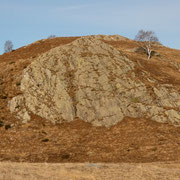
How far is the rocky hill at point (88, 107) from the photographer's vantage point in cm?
3641

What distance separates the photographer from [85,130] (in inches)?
1623

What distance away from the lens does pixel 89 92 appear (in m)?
47.1

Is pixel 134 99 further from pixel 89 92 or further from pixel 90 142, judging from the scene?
pixel 90 142

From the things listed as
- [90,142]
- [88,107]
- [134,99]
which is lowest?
[90,142]

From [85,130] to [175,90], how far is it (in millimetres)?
19239

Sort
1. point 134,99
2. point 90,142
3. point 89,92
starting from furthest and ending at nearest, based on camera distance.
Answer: point 89,92 → point 134,99 → point 90,142

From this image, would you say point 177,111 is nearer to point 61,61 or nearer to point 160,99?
point 160,99

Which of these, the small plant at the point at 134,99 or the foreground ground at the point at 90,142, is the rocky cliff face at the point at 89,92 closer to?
the small plant at the point at 134,99

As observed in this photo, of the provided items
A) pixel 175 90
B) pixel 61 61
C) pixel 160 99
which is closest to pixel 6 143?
pixel 61 61

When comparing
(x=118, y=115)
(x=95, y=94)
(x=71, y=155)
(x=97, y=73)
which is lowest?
(x=71, y=155)

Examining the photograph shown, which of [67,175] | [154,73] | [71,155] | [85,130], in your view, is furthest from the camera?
[154,73]

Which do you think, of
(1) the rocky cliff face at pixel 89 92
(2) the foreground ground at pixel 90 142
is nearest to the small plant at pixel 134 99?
(1) the rocky cliff face at pixel 89 92

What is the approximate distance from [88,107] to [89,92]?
329 cm

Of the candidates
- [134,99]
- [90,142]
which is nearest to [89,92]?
[134,99]
